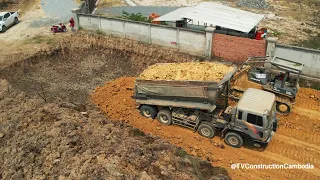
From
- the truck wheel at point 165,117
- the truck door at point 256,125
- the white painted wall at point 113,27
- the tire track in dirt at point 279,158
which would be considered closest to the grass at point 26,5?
the white painted wall at point 113,27

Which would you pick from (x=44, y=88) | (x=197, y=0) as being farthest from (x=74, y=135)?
(x=197, y=0)

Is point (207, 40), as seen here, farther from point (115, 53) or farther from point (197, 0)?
point (197, 0)

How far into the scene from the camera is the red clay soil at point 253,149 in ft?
39.5

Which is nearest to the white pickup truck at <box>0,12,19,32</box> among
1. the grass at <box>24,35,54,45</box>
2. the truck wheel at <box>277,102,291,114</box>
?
the grass at <box>24,35,54,45</box>

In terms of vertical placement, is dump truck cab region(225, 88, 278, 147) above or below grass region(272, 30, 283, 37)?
below

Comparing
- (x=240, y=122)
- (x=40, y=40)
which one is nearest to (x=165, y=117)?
(x=240, y=122)

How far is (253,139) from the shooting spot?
12.7 metres

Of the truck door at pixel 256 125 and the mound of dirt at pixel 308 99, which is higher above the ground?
the truck door at pixel 256 125

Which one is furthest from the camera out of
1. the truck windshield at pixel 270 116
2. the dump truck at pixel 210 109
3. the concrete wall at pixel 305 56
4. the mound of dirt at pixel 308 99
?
the concrete wall at pixel 305 56

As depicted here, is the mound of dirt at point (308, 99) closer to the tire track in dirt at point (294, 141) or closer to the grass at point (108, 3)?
the tire track in dirt at point (294, 141)

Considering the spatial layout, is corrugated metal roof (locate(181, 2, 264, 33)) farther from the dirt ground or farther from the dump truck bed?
the dump truck bed

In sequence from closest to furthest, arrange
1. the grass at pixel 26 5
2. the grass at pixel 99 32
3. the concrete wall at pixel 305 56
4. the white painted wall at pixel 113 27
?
1. the concrete wall at pixel 305 56
2. the white painted wall at pixel 113 27
3. the grass at pixel 99 32
4. the grass at pixel 26 5

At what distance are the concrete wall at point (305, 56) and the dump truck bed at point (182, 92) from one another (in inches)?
210

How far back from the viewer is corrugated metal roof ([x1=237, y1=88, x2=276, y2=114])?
1223cm
